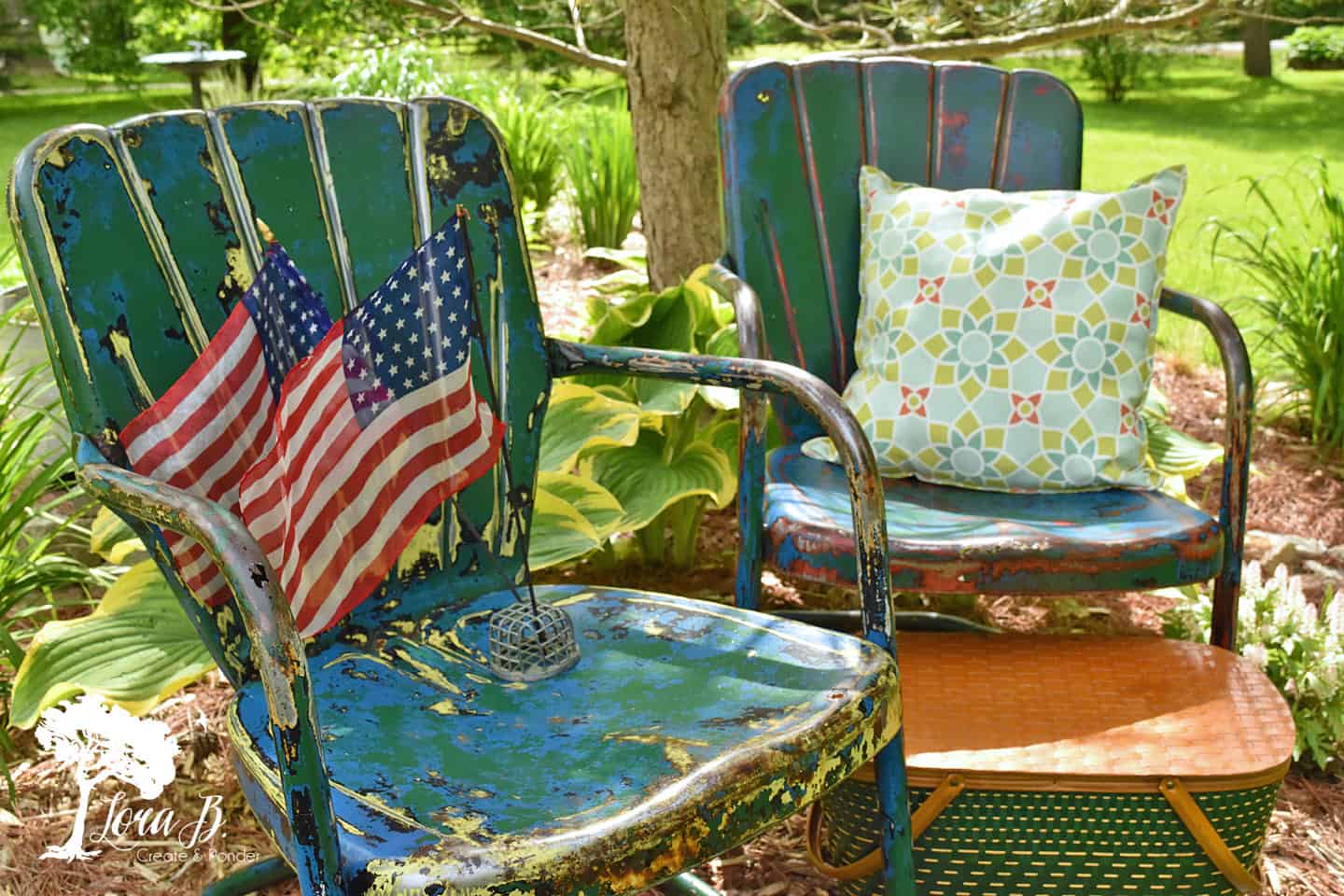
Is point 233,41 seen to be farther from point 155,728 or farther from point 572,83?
point 155,728

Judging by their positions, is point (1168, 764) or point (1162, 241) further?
point (1162, 241)

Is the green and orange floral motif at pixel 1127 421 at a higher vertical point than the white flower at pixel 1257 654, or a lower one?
higher

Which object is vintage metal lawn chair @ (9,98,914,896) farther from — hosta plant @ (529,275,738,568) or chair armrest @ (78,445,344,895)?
hosta plant @ (529,275,738,568)

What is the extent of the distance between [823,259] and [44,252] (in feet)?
3.93

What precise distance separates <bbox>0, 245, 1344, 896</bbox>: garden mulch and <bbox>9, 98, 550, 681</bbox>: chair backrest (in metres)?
0.52

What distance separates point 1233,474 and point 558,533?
93cm

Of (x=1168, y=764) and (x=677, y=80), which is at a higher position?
(x=677, y=80)

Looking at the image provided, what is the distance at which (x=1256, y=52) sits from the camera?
10.4m

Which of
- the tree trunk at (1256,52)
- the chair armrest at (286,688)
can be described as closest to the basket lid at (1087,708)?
the chair armrest at (286,688)

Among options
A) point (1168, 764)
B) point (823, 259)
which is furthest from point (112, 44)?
point (1168, 764)

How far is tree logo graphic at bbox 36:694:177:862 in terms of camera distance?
1.80m

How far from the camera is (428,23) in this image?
9.66 meters

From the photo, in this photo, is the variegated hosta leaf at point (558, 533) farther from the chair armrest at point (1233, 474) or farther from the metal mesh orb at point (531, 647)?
the chair armrest at point (1233, 474)

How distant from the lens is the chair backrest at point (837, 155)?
2064mm
